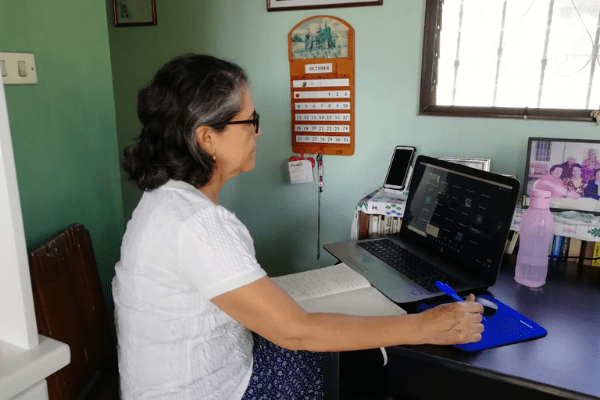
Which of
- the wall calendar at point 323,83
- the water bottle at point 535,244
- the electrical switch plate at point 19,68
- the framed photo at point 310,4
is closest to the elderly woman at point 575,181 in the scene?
the water bottle at point 535,244

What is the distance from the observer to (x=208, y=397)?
1009mm

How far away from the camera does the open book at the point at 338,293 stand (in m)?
1.11

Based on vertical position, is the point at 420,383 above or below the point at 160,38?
below

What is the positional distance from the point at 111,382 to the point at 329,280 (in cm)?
77

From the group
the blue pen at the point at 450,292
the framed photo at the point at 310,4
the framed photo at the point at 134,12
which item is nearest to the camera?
the blue pen at the point at 450,292

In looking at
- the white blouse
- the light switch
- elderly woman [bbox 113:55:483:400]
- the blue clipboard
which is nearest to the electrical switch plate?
the light switch

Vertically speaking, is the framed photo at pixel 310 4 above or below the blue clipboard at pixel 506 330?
above

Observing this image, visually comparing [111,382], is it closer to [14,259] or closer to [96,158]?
[96,158]

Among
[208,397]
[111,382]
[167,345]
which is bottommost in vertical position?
[111,382]

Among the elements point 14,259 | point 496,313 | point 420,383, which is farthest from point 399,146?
point 14,259

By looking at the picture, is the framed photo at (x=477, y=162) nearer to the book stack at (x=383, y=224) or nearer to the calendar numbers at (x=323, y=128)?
the book stack at (x=383, y=224)

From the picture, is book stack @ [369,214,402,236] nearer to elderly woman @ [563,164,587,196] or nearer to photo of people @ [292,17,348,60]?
elderly woman @ [563,164,587,196]

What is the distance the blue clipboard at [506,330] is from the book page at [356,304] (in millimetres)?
182

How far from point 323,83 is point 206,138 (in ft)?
3.27
